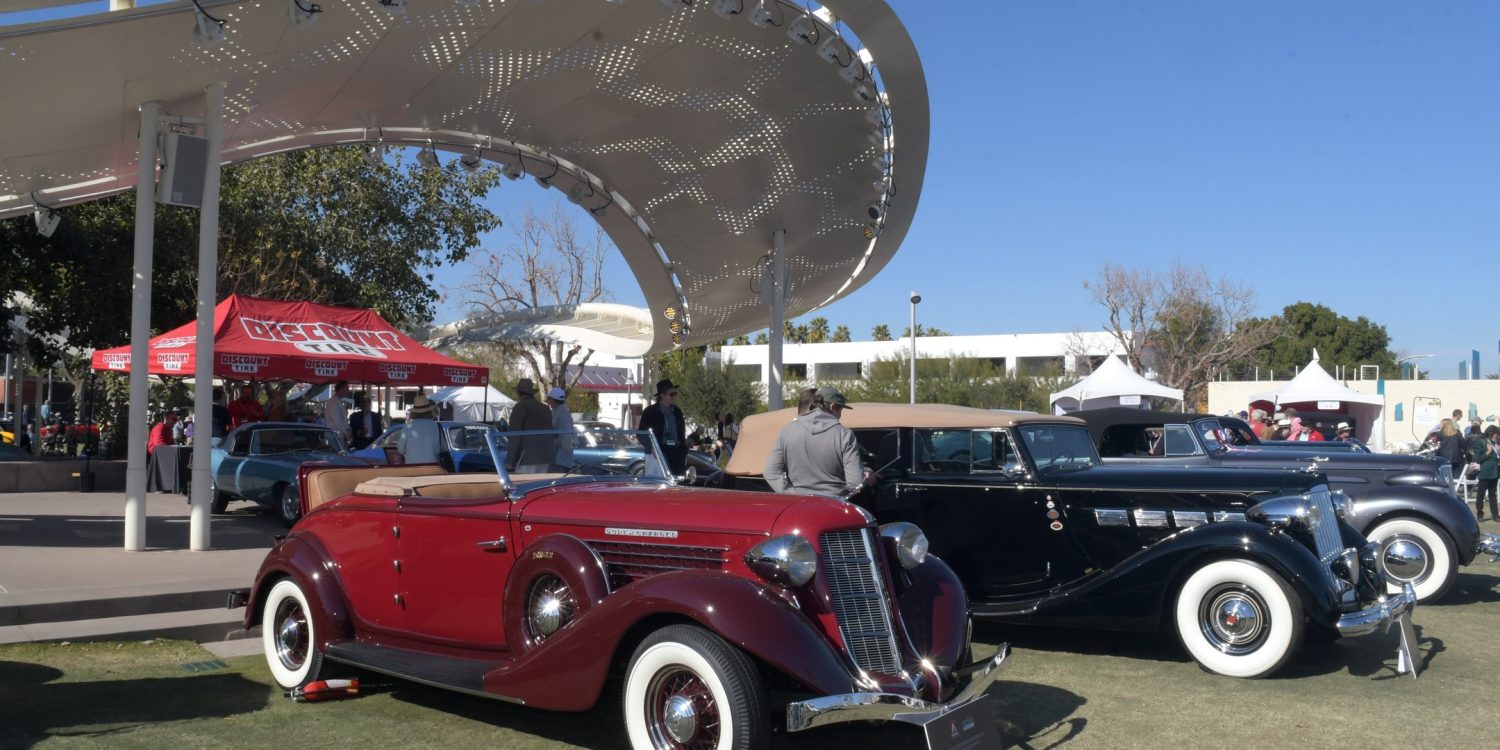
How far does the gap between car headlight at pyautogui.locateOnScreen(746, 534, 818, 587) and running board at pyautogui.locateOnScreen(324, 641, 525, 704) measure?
1.17m

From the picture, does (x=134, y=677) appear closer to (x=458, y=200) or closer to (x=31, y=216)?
(x=31, y=216)

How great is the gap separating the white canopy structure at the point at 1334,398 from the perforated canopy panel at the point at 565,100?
1218cm

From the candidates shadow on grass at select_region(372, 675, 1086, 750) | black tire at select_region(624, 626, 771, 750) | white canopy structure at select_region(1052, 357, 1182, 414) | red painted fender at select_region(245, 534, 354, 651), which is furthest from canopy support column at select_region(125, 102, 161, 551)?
white canopy structure at select_region(1052, 357, 1182, 414)

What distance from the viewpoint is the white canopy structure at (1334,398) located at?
23453 mm

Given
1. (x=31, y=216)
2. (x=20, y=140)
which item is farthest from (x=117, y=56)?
(x=31, y=216)

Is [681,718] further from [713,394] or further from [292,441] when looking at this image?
[713,394]

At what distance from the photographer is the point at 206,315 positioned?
9367 mm

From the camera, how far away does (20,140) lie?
984cm

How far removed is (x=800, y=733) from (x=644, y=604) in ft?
4.45

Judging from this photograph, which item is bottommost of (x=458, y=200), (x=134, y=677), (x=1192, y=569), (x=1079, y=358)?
(x=134, y=677)

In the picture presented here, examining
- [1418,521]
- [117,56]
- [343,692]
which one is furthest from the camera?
[1418,521]

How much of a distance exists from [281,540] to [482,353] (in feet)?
144

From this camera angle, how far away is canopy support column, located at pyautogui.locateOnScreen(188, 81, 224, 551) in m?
9.40

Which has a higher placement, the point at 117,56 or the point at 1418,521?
the point at 117,56
